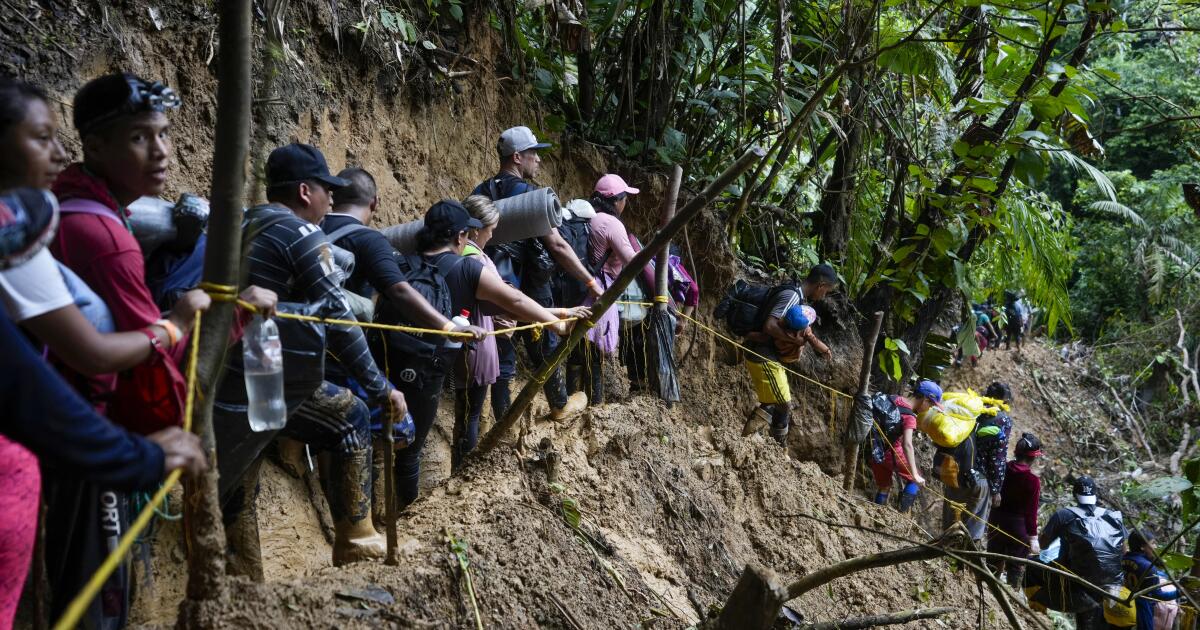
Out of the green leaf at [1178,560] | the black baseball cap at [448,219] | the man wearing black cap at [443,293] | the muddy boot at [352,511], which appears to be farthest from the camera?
the black baseball cap at [448,219]

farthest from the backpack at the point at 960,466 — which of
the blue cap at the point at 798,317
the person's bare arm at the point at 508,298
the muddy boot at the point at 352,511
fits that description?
the muddy boot at the point at 352,511

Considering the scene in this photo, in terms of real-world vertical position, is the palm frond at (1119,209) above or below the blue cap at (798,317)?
below

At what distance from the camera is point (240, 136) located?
2334 millimetres

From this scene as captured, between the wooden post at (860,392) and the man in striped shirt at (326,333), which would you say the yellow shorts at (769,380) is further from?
the man in striped shirt at (326,333)

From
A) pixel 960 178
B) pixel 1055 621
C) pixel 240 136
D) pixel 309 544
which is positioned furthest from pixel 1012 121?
pixel 240 136

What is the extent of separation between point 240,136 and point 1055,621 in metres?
10.6

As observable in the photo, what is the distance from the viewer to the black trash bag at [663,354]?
6.88 m

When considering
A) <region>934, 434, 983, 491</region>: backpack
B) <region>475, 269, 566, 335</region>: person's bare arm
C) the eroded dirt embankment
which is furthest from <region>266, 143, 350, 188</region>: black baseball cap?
<region>934, 434, 983, 491</region>: backpack

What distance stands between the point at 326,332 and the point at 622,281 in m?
1.24

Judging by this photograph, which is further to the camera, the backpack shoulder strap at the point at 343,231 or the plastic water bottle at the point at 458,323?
the plastic water bottle at the point at 458,323

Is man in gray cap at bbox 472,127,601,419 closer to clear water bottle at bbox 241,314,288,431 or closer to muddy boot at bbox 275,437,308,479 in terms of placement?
muddy boot at bbox 275,437,308,479

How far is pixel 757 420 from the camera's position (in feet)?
27.6

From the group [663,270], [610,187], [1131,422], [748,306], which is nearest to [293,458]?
[663,270]

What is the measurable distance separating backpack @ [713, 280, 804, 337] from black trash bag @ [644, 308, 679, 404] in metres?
0.85
